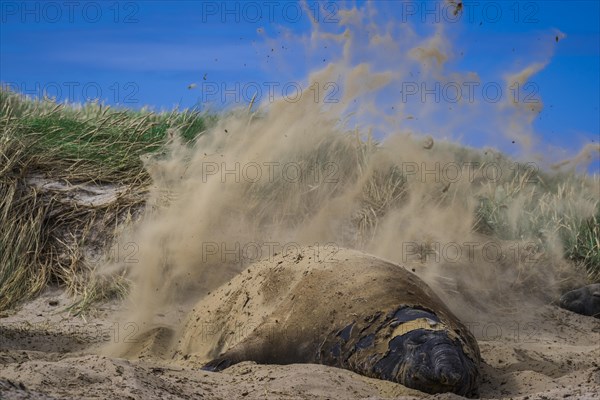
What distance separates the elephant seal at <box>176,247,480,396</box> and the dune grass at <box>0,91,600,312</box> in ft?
10.8

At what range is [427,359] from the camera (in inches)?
219

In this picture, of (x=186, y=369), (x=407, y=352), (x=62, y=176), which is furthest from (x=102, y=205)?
(x=407, y=352)

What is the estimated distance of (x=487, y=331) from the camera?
975cm

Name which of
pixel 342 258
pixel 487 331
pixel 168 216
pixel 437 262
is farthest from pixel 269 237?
pixel 342 258

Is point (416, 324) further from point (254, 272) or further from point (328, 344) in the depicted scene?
point (254, 272)

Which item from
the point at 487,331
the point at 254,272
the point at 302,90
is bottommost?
the point at 487,331

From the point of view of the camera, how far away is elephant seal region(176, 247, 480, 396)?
5.66 metres

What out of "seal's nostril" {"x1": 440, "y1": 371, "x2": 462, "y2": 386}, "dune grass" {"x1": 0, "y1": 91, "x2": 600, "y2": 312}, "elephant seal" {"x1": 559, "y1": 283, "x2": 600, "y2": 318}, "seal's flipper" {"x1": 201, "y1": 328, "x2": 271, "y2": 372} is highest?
"dune grass" {"x1": 0, "y1": 91, "x2": 600, "y2": 312}

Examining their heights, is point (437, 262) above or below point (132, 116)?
below

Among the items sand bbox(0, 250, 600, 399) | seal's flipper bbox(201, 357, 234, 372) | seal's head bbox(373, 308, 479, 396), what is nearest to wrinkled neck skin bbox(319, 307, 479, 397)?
seal's head bbox(373, 308, 479, 396)

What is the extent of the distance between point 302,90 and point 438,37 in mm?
1749

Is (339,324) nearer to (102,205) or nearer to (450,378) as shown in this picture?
(450,378)

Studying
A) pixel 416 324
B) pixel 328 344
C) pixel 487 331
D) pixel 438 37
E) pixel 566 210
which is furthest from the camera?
pixel 566 210

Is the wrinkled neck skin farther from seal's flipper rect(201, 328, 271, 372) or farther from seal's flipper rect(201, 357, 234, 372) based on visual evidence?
seal's flipper rect(201, 357, 234, 372)
